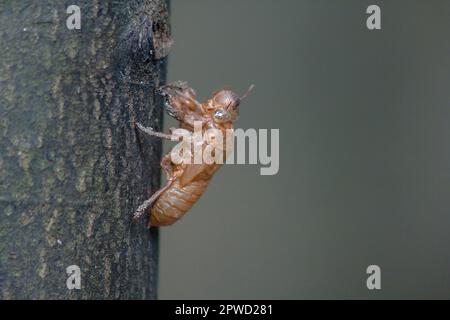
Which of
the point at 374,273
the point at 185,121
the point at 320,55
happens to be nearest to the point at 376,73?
the point at 320,55

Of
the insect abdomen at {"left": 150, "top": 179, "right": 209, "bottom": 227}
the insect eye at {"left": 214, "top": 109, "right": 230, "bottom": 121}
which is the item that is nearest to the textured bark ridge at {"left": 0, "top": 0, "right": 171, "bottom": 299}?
the insect abdomen at {"left": 150, "top": 179, "right": 209, "bottom": 227}

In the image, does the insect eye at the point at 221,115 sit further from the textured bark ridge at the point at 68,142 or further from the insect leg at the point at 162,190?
the textured bark ridge at the point at 68,142

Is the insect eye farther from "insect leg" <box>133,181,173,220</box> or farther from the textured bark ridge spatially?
the textured bark ridge

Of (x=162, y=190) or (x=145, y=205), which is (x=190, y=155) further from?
(x=145, y=205)

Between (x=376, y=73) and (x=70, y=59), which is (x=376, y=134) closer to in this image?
(x=376, y=73)

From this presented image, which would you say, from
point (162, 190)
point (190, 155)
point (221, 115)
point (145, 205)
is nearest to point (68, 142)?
point (145, 205)

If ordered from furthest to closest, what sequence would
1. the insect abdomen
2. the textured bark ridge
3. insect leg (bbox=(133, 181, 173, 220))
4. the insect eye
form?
the insect eye < the insect abdomen < insect leg (bbox=(133, 181, 173, 220)) < the textured bark ridge

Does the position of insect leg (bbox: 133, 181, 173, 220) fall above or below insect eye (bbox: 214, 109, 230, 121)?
below
